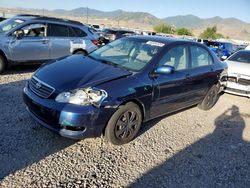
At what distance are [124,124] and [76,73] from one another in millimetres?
1088

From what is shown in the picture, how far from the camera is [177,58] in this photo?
5.24m

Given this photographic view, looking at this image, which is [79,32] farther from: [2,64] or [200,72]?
[200,72]

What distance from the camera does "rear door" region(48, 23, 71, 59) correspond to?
8.33m

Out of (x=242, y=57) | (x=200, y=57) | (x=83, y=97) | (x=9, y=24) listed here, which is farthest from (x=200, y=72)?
(x=9, y=24)

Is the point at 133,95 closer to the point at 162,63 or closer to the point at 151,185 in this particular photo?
the point at 162,63

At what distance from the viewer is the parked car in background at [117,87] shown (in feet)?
12.6

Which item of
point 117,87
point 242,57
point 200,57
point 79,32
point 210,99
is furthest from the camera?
point 242,57

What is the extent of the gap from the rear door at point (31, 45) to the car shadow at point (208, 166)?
5.36m

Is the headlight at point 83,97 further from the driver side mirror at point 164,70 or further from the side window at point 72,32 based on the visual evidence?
the side window at point 72,32

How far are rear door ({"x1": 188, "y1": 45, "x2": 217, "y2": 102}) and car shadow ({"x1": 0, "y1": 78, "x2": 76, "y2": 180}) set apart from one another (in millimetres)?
2795

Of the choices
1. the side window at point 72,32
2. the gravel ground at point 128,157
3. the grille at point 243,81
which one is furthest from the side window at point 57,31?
the grille at point 243,81

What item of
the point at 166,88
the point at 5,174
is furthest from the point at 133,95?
the point at 5,174

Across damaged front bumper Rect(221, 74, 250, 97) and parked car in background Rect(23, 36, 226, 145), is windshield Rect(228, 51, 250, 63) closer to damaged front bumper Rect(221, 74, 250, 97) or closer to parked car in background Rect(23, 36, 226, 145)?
damaged front bumper Rect(221, 74, 250, 97)

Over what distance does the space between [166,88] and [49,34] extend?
4.84 m
